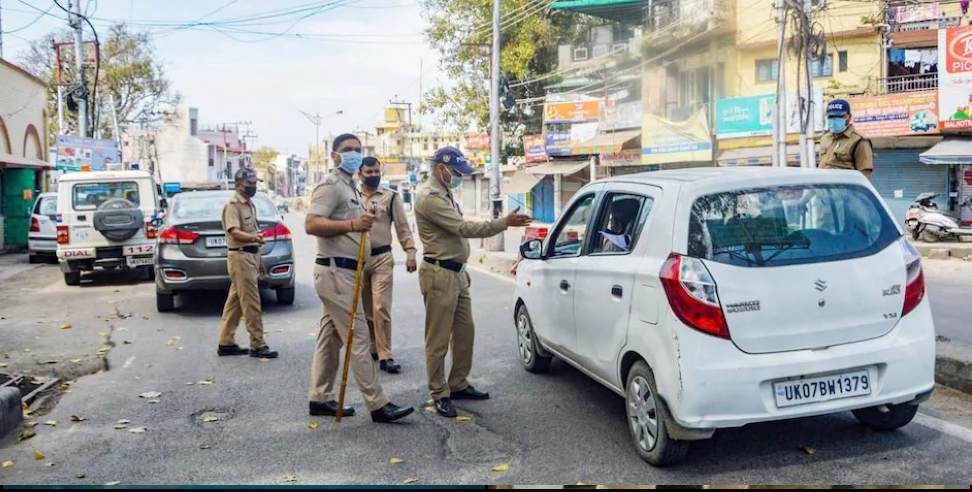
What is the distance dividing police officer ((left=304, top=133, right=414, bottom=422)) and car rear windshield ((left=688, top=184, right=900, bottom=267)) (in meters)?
2.10

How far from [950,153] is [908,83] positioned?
13.8 ft

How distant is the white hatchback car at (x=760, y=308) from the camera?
4027mm

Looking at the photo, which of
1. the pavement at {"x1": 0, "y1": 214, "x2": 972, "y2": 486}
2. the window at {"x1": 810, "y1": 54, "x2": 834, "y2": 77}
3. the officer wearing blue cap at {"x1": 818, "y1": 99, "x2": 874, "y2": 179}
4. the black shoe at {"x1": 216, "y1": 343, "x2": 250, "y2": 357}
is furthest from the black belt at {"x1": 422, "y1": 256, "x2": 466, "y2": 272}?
the window at {"x1": 810, "y1": 54, "x2": 834, "y2": 77}

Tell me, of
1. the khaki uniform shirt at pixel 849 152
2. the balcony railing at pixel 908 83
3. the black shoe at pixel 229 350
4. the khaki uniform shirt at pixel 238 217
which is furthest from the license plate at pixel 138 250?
the balcony railing at pixel 908 83

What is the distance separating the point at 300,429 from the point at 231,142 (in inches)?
4360

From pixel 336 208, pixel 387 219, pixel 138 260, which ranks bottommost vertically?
pixel 138 260

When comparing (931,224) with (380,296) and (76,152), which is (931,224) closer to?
(380,296)

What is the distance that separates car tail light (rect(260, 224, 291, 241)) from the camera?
10648 mm

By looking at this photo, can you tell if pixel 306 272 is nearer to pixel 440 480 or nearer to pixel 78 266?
pixel 78 266

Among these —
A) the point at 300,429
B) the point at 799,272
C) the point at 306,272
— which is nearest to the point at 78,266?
the point at 306,272

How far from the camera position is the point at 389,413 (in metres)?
5.29

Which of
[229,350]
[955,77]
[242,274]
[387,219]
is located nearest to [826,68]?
[955,77]

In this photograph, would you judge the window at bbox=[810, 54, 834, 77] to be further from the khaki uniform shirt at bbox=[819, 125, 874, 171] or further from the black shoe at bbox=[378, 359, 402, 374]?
the black shoe at bbox=[378, 359, 402, 374]

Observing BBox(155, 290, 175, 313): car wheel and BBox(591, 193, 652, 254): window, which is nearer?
BBox(591, 193, 652, 254): window
